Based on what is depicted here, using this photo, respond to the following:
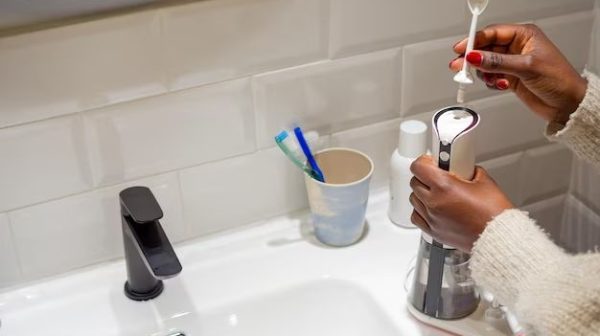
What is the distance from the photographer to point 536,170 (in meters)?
1.09

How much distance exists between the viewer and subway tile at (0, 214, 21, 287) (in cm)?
80

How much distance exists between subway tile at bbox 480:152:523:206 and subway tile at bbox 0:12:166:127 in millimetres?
494

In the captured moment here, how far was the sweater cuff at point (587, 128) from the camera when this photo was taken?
783 mm

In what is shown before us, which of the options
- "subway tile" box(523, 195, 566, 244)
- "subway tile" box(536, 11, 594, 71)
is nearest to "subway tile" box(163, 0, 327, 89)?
"subway tile" box(536, 11, 594, 71)

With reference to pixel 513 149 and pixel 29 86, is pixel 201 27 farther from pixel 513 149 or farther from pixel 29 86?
pixel 513 149

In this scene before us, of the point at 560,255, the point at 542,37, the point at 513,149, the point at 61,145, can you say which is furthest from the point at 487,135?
the point at 61,145

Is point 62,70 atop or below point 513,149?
atop

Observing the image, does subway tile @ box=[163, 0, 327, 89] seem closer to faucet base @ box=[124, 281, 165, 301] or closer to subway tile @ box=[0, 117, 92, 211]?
subway tile @ box=[0, 117, 92, 211]

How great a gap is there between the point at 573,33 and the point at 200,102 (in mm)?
513

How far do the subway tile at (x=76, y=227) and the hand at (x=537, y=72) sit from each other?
1.16 ft

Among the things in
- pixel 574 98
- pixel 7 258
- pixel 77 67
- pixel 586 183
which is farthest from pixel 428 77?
pixel 7 258

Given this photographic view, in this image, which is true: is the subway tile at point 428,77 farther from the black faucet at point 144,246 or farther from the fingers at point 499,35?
the black faucet at point 144,246

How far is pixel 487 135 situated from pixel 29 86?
592 mm

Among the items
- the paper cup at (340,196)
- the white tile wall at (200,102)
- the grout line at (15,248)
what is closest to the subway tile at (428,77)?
the white tile wall at (200,102)
